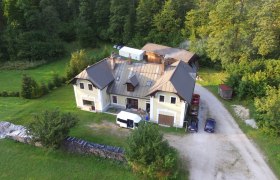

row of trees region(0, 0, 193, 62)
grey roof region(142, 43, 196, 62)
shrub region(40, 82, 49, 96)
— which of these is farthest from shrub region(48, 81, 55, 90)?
grey roof region(142, 43, 196, 62)

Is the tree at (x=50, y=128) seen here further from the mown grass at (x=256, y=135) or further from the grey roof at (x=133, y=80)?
the mown grass at (x=256, y=135)

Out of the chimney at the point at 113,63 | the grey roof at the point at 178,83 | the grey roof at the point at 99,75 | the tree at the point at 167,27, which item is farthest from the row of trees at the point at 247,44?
the grey roof at the point at 99,75

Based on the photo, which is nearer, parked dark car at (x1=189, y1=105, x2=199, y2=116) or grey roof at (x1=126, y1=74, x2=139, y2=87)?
grey roof at (x1=126, y1=74, x2=139, y2=87)

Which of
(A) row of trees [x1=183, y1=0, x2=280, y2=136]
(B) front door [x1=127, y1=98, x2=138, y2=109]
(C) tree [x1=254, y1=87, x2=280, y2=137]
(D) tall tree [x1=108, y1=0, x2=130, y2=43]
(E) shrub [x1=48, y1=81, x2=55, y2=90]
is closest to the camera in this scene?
(C) tree [x1=254, y1=87, x2=280, y2=137]

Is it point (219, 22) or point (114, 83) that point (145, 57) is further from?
point (114, 83)

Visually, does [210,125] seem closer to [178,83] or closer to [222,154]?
[222,154]

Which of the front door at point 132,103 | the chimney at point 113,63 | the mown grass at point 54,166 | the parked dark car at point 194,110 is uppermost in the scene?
the chimney at point 113,63

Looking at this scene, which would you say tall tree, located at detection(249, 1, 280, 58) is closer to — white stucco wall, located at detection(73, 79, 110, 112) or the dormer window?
the dormer window
